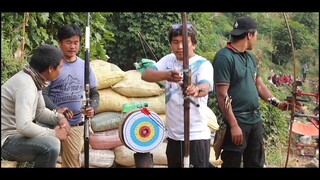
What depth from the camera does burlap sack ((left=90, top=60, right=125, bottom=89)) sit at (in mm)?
5951

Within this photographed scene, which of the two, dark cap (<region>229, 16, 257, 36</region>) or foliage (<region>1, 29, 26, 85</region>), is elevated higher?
dark cap (<region>229, 16, 257, 36</region>)

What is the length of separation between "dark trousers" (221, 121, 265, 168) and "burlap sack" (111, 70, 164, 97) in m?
1.82

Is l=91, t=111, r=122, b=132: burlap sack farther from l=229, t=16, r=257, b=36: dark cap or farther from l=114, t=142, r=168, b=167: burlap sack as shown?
l=229, t=16, r=257, b=36: dark cap

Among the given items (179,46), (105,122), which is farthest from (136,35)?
(179,46)

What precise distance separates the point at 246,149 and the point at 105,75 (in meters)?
2.09

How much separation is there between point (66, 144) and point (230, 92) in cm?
147

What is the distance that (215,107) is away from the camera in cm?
852

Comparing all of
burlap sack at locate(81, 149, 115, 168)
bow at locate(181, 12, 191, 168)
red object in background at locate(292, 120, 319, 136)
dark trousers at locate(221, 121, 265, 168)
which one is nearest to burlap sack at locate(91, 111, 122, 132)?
burlap sack at locate(81, 149, 115, 168)

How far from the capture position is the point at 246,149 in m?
4.45

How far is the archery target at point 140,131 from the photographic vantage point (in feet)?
14.5
